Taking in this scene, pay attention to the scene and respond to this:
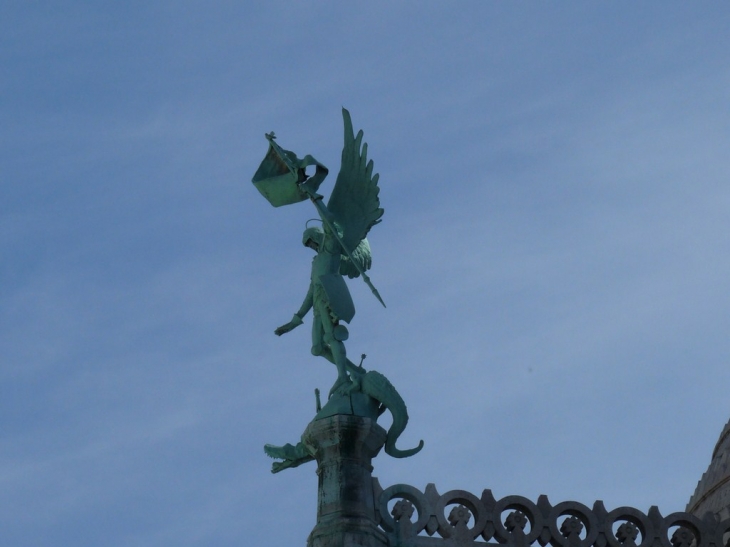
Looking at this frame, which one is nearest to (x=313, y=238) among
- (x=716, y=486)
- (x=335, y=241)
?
(x=335, y=241)

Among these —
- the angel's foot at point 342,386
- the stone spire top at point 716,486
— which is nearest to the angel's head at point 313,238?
the angel's foot at point 342,386

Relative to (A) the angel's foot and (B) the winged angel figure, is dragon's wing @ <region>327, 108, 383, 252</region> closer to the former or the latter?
(B) the winged angel figure

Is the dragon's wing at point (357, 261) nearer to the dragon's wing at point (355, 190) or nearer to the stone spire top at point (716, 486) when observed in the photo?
the dragon's wing at point (355, 190)

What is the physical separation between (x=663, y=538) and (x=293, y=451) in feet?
14.6

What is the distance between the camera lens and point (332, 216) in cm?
2052

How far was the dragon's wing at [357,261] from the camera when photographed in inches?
810

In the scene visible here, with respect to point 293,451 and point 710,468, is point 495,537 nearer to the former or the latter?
point 293,451

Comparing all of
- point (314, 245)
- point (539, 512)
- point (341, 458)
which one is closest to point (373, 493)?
point (341, 458)

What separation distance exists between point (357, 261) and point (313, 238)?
613mm

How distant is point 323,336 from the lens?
2009 cm

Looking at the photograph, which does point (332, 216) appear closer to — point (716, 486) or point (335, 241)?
point (335, 241)

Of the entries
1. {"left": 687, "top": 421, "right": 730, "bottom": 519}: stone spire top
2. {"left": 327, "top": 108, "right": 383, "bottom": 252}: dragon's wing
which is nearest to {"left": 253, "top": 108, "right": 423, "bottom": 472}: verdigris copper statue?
{"left": 327, "top": 108, "right": 383, "bottom": 252}: dragon's wing

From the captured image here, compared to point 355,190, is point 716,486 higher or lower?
lower

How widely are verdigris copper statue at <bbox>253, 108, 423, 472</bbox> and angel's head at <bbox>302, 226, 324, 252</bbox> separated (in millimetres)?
12
